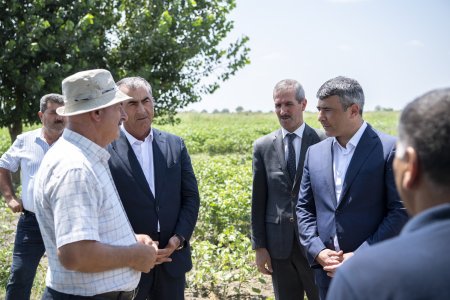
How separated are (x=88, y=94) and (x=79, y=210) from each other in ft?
2.12

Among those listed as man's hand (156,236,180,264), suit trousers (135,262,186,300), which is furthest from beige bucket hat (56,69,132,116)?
suit trousers (135,262,186,300)

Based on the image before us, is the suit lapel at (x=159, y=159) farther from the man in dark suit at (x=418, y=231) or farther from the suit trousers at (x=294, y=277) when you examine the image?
the man in dark suit at (x=418, y=231)

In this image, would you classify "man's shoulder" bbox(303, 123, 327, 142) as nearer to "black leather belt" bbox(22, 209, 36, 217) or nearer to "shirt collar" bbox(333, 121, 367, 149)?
"shirt collar" bbox(333, 121, 367, 149)

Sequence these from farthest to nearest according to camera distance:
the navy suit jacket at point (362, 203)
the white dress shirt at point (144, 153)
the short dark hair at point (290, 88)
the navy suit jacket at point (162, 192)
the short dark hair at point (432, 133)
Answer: the short dark hair at point (290, 88), the white dress shirt at point (144, 153), the navy suit jacket at point (162, 192), the navy suit jacket at point (362, 203), the short dark hair at point (432, 133)

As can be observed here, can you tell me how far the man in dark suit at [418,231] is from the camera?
121cm

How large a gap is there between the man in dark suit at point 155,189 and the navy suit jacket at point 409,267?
2345 millimetres

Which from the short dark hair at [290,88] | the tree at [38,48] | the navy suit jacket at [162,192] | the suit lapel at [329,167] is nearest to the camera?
the suit lapel at [329,167]

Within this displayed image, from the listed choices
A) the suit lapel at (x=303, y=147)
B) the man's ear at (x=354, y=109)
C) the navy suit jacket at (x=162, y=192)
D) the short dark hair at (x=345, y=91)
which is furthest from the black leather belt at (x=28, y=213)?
the man's ear at (x=354, y=109)

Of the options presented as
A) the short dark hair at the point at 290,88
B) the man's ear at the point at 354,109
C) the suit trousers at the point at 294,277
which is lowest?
the suit trousers at the point at 294,277

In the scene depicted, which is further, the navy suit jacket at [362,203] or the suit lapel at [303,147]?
the suit lapel at [303,147]

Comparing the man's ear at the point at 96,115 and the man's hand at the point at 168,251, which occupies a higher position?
the man's ear at the point at 96,115

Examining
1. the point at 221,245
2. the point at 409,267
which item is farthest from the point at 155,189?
the point at 221,245

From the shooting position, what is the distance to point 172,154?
12.4 feet

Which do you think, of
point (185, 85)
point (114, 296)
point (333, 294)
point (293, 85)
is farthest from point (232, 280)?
point (185, 85)
